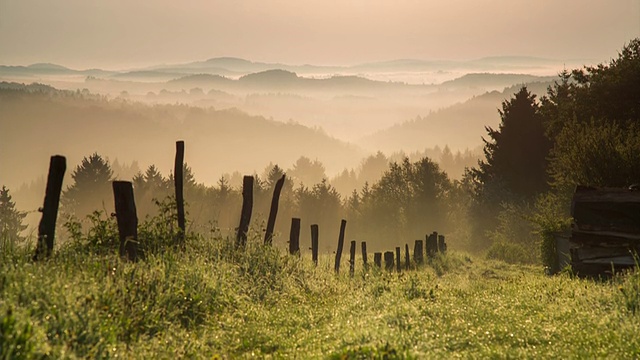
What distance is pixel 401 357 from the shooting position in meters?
7.93

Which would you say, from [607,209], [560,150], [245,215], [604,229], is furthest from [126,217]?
[560,150]

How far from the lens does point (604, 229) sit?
63.8 ft

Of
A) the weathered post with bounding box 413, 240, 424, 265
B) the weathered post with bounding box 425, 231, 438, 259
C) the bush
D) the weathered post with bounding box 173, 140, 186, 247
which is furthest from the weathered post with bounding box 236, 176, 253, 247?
the bush

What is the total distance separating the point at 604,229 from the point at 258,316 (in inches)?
513

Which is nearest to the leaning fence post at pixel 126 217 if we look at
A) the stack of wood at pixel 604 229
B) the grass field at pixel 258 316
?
the grass field at pixel 258 316

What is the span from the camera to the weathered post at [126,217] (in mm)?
13195

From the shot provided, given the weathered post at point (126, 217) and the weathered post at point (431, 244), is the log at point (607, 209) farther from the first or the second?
the weathered post at point (431, 244)

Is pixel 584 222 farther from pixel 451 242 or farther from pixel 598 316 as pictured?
pixel 451 242

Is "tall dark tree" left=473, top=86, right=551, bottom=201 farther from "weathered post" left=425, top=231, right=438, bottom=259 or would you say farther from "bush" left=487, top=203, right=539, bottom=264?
"weathered post" left=425, top=231, right=438, bottom=259

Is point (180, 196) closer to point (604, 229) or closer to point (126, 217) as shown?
point (126, 217)

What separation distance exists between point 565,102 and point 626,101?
451cm

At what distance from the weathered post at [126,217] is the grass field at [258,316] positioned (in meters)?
0.89

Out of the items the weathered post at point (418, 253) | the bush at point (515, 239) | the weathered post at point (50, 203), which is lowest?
the bush at point (515, 239)

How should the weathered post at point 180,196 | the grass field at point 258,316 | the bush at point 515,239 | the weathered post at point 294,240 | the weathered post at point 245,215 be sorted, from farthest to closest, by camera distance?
1. the bush at point 515,239
2. the weathered post at point 294,240
3. the weathered post at point 245,215
4. the weathered post at point 180,196
5. the grass field at point 258,316
